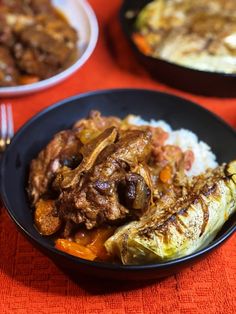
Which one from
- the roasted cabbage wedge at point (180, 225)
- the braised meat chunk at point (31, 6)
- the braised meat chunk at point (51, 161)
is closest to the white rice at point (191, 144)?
the roasted cabbage wedge at point (180, 225)

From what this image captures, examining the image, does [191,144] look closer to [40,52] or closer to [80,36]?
[40,52]

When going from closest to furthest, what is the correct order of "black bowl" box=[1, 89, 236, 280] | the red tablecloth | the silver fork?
"black bowl" box=[1, 89, 236, 280]
the red tablecloth
the silver fork

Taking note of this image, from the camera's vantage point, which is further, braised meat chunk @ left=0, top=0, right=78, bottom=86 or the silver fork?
braised meat chunk @ left=0, top=0, right=78, bottom=86

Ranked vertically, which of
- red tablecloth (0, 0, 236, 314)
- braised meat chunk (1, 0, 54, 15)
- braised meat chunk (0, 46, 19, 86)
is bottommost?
red tablecloth (0, 0, 236, 314)

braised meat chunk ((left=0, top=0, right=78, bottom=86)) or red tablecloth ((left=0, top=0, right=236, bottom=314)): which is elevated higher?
braised meat chunk ((left=0, top=0, right=78, bottom=86))

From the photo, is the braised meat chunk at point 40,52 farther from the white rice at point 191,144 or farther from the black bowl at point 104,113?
the white rice at point 191,144

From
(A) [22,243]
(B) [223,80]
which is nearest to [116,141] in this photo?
(A) [22,243]

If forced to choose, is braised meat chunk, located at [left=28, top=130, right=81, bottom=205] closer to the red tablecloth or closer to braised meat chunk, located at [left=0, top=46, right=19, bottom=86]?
the red tablecloth

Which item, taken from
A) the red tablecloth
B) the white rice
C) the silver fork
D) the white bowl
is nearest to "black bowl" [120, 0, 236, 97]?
the white bowl
